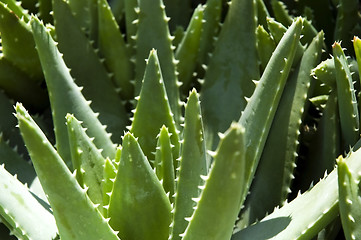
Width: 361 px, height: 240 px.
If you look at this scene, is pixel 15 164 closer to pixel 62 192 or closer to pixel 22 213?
pixel 22 213

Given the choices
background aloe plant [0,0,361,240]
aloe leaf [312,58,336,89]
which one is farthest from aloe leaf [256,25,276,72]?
aloe leaf [312,58,336,89]

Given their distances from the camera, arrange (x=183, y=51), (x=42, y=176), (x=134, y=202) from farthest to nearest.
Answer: (x=183, y=51) < (x=134, y=202) < (x=42, y=176)

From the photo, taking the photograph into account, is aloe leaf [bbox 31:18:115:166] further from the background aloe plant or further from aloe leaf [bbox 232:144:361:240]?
aloe leaf [bbox 232:144:361:240]

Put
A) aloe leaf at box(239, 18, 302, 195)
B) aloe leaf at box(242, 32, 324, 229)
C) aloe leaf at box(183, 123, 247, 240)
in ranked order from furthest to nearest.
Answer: aloe leaf at box(242, 32, 324, 229), aloe leaf at box(239, 18, 302, 195), aloe leaf at box(183, 123, 247, 240)

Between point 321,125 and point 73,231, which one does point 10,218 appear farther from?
point 321,125

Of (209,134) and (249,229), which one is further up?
(209,134)

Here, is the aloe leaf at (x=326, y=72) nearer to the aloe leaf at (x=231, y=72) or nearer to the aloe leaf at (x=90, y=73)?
the aloe leaf at (x=231, y=72)

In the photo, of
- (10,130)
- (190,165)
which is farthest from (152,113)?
(10,130)

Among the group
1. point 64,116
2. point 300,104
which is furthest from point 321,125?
point 64,116
